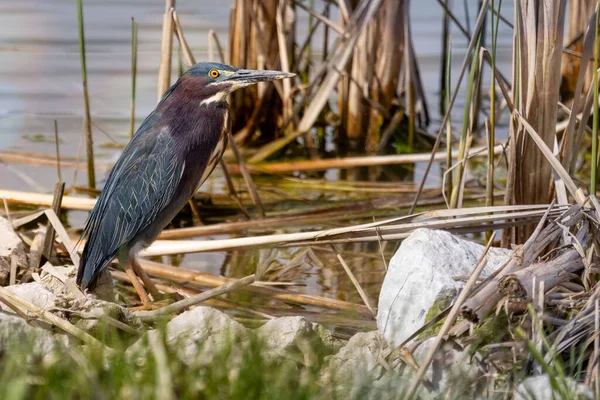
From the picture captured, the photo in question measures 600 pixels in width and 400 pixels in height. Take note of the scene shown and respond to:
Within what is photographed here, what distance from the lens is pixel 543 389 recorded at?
107 inches

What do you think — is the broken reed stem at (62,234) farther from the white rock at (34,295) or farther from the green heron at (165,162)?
the white rock at (34,295)

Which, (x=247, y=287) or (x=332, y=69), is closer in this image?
(x=247, y=287)

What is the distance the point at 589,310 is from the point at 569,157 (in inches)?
49.3

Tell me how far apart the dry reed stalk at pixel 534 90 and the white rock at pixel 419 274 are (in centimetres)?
67

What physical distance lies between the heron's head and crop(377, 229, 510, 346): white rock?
1.32 meters

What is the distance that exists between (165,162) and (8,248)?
0.83 m

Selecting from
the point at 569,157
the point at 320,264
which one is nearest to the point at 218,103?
the point at 320,264

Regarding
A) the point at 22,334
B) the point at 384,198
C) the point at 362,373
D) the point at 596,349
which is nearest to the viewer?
the point at 362,373

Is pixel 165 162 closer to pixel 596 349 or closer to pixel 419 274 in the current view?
pixel 419 274

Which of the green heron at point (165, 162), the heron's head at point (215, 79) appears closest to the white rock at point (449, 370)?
the green heron at point (165, 162)

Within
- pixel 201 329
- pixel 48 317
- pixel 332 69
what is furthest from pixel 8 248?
pixel 332 69

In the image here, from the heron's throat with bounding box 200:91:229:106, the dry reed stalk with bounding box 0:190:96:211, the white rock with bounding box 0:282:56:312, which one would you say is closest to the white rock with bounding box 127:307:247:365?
the white rock with bounding box 0:282:56:312

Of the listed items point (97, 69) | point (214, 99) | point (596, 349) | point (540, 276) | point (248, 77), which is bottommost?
point (596, 349)

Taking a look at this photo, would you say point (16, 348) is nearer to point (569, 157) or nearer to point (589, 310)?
point (589, 310)
